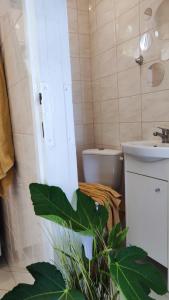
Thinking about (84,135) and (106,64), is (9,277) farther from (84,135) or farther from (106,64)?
(106,64)

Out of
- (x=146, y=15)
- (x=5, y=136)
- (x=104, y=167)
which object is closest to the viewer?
(x=5, y=136)

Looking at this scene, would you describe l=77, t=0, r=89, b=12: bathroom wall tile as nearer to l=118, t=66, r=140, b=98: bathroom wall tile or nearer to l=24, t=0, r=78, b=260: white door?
l=118, t=66, r=140, b=98: bathroom wall tile

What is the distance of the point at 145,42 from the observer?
1813 mm

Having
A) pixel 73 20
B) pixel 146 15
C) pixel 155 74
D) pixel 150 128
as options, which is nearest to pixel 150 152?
pixel 150 128

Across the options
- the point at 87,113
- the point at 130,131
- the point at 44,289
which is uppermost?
the point at 87,113

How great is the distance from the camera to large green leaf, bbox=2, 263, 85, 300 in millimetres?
541

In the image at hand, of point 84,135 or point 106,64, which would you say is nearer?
point 106,64

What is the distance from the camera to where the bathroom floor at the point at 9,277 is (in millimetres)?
1372

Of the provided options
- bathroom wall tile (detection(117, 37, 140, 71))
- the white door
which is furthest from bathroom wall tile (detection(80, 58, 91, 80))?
the white door

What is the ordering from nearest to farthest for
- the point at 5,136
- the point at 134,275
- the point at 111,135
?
the point at 134,275, the point at 5,136, the point at 111,135

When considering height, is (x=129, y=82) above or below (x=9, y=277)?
above

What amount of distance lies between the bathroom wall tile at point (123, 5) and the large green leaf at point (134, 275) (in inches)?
75.7

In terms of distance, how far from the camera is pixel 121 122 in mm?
2197

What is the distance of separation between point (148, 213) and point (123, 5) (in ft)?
5.60
